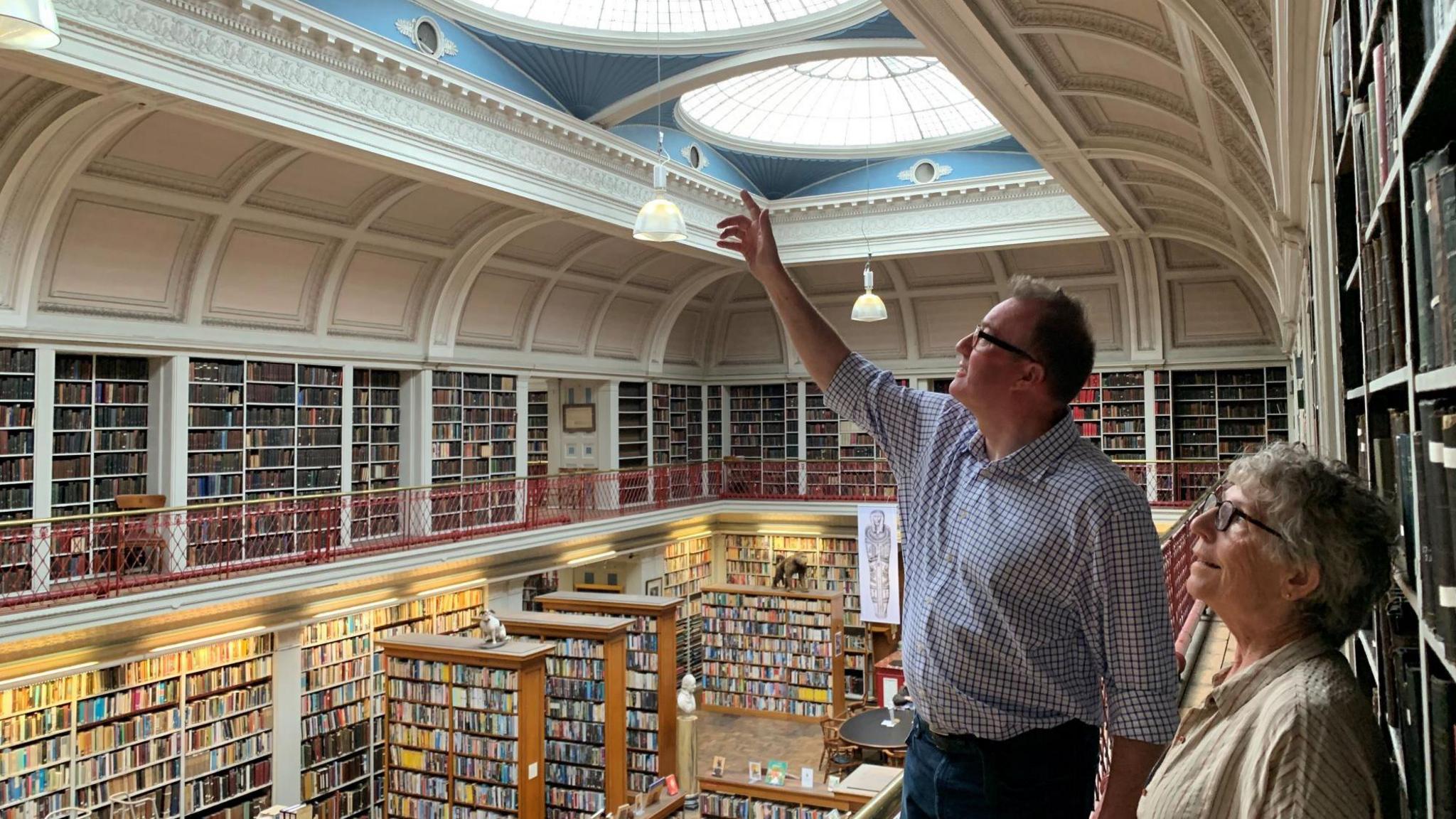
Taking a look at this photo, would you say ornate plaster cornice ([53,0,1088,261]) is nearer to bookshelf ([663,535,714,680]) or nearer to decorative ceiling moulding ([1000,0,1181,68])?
decorative ceiling moulding ([1000,0,1181,68])

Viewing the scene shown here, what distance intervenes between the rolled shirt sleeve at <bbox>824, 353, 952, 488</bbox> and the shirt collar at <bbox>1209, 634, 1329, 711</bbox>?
569 mm

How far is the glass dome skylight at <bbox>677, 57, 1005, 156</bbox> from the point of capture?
13.6 m

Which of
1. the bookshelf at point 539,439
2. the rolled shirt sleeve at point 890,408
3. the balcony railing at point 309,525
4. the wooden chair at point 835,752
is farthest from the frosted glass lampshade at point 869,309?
the rolled shirt sleeve at point 890,408

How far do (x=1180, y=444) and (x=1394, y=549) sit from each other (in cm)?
1471

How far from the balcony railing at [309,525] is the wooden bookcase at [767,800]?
3710mm

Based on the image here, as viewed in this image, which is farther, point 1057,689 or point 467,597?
point 467,597

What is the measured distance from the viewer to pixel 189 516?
9070mm

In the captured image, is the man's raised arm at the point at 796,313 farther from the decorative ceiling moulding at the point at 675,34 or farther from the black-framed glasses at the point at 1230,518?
the decorative ceiling moulding at the point at 675,34

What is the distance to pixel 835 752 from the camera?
11.1 m

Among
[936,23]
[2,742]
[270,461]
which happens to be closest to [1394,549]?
[936,23]

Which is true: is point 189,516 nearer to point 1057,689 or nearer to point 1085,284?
point 1057,689

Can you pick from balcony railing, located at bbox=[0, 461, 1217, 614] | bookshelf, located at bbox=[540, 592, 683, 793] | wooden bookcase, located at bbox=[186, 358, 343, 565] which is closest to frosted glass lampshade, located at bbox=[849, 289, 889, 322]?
balcony railing, located at bbox=[0, 461, 1217, 614]

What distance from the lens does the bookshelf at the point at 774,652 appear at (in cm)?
1320

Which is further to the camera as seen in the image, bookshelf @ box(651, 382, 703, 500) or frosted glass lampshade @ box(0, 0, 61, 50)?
bookshelf @ box(651, 382, 703, 500)
